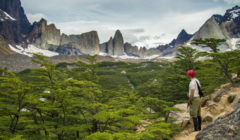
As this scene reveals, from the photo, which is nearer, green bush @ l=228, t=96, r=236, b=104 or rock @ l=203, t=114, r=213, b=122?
rock @ l=203, t=114, r=213, b=122

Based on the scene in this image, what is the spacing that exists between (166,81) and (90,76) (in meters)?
16.3

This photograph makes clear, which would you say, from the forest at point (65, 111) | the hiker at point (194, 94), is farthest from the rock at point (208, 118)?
the hiker at point (194, 94)

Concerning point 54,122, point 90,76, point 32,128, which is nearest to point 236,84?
point 90,76

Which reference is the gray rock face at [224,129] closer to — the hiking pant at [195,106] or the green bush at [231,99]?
the hiking pant at [195,106]

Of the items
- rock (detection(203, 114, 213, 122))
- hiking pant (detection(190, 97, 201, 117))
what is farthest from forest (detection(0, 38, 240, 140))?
rock (detection(203, 114, 213, 122))

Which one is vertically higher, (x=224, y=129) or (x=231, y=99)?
(x=224, y=129)

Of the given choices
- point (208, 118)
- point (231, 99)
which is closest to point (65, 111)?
point (208, 118)

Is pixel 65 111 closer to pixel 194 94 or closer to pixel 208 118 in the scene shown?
pixel 194 94

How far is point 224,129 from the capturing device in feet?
19.7

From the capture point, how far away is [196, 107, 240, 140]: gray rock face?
5.71 metres

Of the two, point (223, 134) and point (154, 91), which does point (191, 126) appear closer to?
point (223, 134)

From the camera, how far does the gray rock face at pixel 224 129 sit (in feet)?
18.7

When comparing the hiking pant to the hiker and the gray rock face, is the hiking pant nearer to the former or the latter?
the hiker

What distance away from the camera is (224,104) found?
15133 mm
